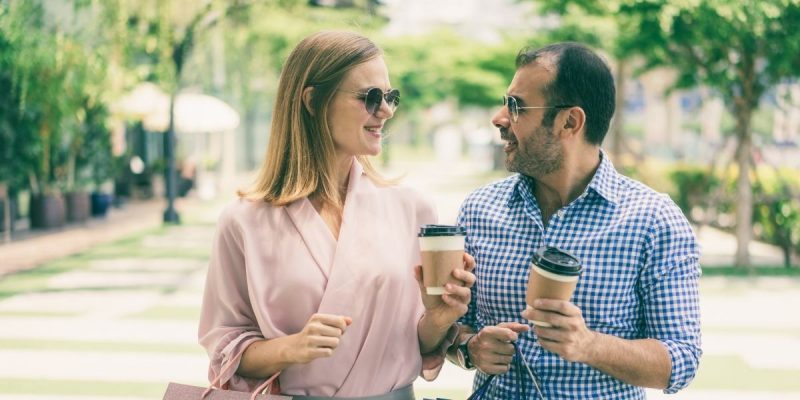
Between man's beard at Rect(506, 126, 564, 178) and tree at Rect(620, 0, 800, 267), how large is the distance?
9.06m

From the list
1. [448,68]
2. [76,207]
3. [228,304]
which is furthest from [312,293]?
[448,68]

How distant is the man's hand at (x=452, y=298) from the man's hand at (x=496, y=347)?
85 mm

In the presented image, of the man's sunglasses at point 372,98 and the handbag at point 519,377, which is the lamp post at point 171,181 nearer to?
the man's sunglasses at point 372,98

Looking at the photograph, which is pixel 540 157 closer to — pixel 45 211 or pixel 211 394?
pixel 211 394

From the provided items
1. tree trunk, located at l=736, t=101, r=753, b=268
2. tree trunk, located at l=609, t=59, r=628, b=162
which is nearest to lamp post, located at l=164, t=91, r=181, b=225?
tree trunk, located at l=609, t=59, r=628, b=162

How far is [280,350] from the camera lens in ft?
7.68

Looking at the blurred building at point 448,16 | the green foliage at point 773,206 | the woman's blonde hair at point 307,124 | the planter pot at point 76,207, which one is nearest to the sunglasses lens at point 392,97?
the woman's blonde hair at point 307,124

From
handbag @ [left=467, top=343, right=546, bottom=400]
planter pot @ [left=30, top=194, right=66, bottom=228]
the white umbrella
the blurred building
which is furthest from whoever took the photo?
the blurred building

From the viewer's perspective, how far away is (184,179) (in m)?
26.2

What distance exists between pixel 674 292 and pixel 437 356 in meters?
0.66

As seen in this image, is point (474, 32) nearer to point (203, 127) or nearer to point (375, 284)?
point (203, 127)

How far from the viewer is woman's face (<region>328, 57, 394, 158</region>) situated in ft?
8.36

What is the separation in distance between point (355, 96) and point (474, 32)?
44328 mm

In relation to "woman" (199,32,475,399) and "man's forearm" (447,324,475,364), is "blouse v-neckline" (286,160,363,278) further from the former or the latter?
"man's forearm" (447,324,475,364)
